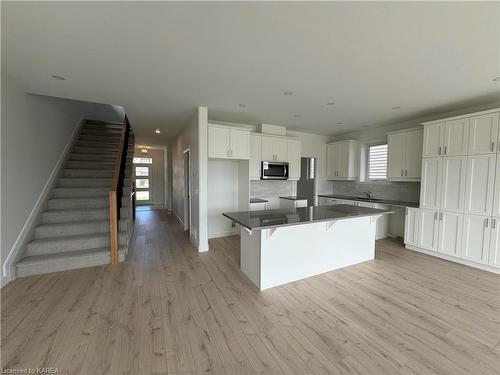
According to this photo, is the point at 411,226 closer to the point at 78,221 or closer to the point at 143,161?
the point at 78,221

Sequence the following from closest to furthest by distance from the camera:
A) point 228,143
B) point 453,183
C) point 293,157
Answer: point 453,183 → point 228,143 → point 293,157

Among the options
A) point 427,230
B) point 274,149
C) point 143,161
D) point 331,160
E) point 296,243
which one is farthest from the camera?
point 143,161

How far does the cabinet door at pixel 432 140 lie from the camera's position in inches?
141

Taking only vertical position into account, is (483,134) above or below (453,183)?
above

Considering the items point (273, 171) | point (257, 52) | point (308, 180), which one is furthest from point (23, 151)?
point (308, 180)

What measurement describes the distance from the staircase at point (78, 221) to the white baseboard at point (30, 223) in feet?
0.29

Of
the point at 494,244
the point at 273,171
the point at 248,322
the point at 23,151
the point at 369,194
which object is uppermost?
the point at 23,151

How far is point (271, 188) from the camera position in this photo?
5.30 meters

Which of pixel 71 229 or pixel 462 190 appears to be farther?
pixel 71 229

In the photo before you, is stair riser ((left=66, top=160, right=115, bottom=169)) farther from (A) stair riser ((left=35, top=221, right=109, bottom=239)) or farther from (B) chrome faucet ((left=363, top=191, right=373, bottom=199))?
(B) chrome faucet ((left=363, top=191, right=373, bottom=199))

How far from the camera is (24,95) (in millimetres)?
3000

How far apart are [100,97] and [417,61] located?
424 centimetres

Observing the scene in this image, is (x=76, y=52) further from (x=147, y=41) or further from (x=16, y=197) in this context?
(x=16, y=197)

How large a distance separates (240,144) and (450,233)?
403cm
